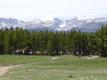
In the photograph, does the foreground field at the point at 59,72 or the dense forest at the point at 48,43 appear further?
the dense forest at the point at 48,43

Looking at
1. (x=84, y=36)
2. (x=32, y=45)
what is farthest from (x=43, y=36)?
(x=84, y=36)

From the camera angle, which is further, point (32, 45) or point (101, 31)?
point (32, 45)

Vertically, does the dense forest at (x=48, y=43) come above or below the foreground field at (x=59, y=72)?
above

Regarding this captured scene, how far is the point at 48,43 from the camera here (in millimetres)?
174875

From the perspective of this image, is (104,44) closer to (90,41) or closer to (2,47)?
(90,41)

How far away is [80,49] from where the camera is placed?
18075cm

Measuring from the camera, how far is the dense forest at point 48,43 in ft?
564

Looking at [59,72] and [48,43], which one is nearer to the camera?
[59,72]

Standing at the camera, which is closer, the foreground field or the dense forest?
the foreground field

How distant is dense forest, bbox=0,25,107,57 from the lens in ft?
564

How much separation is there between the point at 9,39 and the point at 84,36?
3702 cm

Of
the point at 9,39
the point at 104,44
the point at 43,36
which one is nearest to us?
the point at 104,44

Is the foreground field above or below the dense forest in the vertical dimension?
below

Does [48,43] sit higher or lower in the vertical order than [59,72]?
higher
